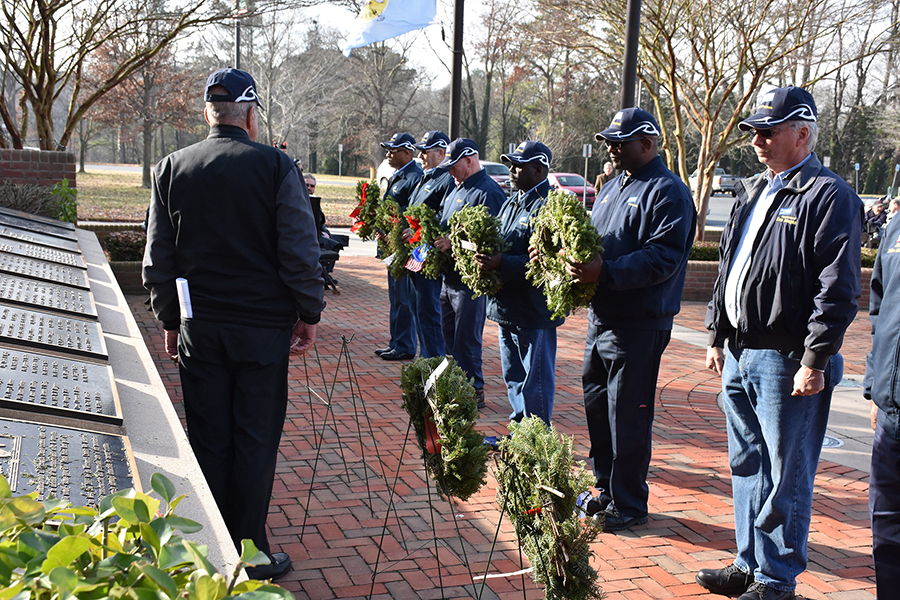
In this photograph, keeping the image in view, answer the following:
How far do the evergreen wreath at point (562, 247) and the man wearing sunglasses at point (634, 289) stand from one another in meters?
0.08

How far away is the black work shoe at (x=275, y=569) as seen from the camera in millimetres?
3592

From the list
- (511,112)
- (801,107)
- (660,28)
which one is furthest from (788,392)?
(511,112)

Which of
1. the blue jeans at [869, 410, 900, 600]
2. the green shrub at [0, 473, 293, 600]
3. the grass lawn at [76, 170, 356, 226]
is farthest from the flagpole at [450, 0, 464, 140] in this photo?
the grass lawn at [76, 170, 356, 226]

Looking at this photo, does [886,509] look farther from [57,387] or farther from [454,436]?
[57,387]

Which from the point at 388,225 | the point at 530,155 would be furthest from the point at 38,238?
the point at 530,155

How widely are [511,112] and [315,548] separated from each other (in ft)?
168

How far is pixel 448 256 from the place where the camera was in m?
6.39

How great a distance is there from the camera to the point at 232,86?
138 inches

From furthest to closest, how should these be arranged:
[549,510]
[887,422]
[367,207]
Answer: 1. [367,207]
2. [887,422]
3. [549,510]

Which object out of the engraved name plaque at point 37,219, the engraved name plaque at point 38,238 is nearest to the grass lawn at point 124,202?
the engraved name plaque at point 37,219

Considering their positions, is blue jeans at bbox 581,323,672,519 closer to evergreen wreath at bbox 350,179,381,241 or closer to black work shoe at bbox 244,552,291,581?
black work shoe at bbox 244,552,291,581

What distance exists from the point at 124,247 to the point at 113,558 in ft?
34.9

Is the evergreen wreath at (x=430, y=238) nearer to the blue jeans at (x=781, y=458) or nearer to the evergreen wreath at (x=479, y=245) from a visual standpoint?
the evergreen wreath at (x=479, y=245)

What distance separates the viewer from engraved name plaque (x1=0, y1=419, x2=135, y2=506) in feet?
7.16
